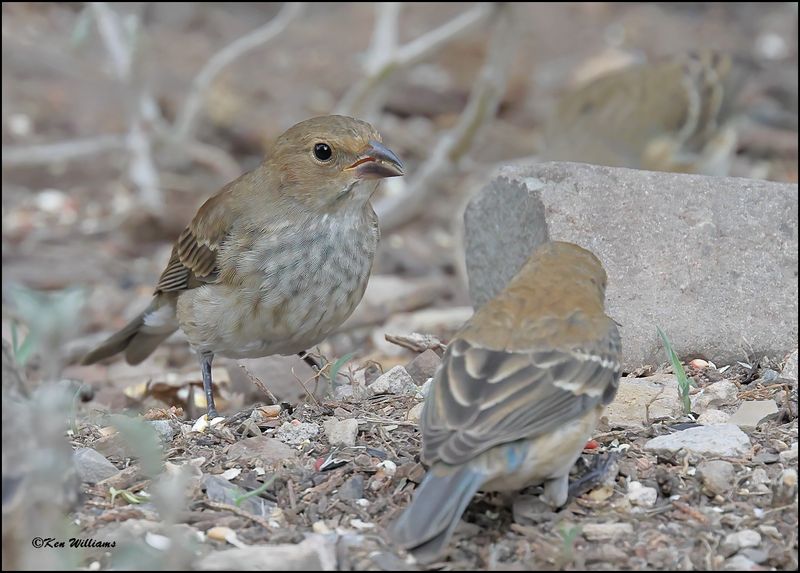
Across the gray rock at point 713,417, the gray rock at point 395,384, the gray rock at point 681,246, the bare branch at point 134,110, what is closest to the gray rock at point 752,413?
the gray rock at point 713,417

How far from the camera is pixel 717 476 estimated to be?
13.0ft

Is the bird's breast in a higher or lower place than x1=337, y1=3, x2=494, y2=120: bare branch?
lower

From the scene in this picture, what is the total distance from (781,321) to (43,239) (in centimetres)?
701

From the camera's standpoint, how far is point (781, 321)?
17.1 ft

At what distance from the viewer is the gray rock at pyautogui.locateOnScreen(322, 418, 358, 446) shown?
4496 mm

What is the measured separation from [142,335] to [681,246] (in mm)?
3185

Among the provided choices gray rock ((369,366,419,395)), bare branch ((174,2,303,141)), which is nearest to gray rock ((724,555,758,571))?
gray rock ((369,366,419,395))

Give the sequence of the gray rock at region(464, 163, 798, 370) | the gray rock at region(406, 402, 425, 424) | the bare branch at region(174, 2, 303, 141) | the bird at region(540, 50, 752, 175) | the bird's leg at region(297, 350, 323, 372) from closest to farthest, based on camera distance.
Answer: the gray rock at region(406, 402, 425, 424) → the gray rock at region(464, 163, 798, 370) → the bird's leg at region(297, 350, 323, 372) → the bare branch at region(174, 2, 303, 141) → the bird at region(540, 50, 752, 175)

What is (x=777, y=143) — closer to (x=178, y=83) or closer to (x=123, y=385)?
(x=178, y=83)

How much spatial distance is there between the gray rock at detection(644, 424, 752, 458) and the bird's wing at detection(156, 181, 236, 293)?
7.81ft

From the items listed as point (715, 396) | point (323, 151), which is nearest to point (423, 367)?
point (323, 151)

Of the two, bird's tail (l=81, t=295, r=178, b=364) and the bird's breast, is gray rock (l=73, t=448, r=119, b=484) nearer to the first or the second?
the bird's breast

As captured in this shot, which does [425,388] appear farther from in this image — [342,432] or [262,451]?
[262,451]

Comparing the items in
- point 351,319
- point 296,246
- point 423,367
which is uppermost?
point 296,246
